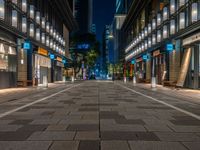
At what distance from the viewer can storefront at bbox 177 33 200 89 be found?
26922mm

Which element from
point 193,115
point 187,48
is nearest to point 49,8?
point 187,48

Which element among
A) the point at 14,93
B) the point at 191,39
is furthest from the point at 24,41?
the point at 191,39

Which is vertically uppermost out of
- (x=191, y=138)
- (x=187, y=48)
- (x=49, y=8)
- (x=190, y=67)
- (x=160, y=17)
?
(x=49, y=8)

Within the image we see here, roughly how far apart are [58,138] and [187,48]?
80.3 ft

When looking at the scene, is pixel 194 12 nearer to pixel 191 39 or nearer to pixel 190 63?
pixel 191 39

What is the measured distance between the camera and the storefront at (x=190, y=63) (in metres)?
26.9

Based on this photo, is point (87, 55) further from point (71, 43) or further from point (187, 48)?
point (187, 48)

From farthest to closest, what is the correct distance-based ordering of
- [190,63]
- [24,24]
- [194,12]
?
[24,24]
[190,63]
[194,12]

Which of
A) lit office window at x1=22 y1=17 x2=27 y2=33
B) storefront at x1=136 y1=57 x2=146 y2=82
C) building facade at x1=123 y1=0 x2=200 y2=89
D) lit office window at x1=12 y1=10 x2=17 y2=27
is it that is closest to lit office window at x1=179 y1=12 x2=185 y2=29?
building facade at x1=123 y1=0 x2=200 y2=89

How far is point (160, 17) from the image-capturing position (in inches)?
1602

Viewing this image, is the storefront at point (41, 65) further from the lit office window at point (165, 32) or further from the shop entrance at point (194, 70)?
the shop entrance at point (194, 70)

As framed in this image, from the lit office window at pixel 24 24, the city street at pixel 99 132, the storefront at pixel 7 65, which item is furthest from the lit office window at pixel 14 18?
the city street at pixel 99 132

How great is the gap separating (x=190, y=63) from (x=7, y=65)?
57.1 feet

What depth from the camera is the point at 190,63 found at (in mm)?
28609
